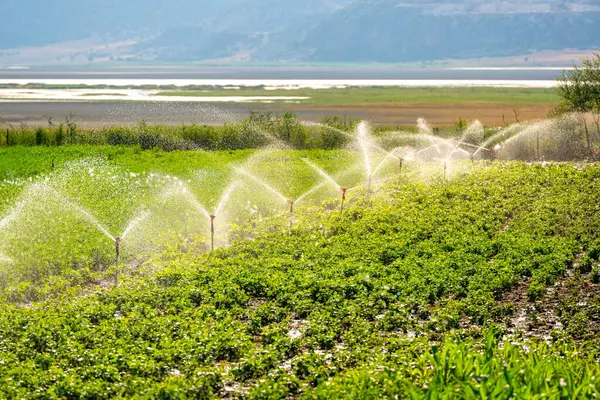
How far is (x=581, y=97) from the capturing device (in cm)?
4103

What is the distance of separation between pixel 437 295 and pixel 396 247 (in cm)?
314

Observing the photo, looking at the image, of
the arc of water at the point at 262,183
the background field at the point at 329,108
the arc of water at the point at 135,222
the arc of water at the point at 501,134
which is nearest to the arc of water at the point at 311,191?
the arc of water at the point at 262,183

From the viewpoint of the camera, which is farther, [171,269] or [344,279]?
[171,269]

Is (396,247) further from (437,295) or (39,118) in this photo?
(39,118)

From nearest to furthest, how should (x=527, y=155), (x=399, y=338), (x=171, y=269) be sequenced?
1. (x=399, y=338)
2. (x=171, y=269)
3. (x=527, y=155)

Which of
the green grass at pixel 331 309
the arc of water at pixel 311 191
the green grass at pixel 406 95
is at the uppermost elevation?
the green grass at pixel 406 95

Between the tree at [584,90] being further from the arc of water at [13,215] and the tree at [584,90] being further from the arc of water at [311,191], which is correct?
the arc of water at [13,215]

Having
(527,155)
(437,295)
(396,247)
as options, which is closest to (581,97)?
(527,155)

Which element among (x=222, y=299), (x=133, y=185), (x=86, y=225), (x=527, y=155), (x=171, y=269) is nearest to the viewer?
(x=222, y=299)

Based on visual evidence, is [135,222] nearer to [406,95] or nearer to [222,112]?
[222,112]

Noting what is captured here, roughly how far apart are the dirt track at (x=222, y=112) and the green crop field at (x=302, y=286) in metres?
43.6

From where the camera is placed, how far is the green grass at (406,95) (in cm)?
9769

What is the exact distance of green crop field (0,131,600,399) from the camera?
37.9ft

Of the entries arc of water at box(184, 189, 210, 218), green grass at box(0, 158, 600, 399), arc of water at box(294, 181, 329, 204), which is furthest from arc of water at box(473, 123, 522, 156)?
arc of water at box(184, 189, 210, 218)
